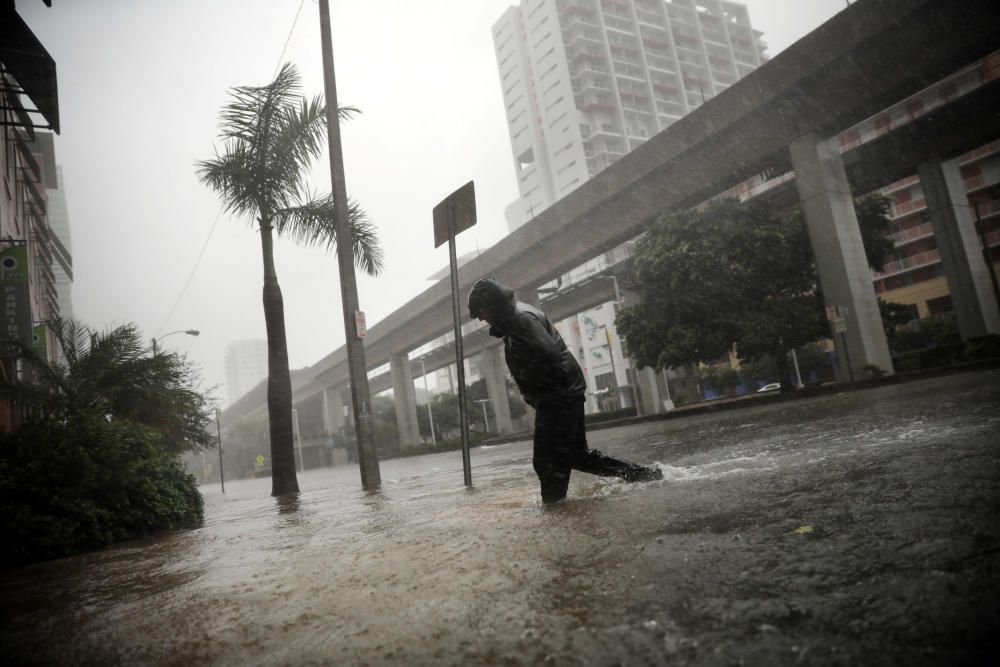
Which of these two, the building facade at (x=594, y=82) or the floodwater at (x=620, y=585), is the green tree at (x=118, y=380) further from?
the building facade at (x=594, y=82)

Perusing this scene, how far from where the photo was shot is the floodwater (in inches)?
46.7

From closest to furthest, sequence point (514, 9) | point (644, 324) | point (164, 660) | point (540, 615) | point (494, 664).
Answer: point (494, 664), point (540, 615), point (164, 660), point (644, 324), point (514, 9)

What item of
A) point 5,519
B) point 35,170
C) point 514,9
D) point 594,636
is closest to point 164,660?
point 594,636

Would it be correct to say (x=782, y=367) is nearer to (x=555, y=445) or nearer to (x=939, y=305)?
(x=555, y=445)

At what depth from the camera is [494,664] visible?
4.10 ft

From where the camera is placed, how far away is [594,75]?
248 feet

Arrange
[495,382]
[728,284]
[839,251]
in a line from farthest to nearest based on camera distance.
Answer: [495,382] < [728,284] < [839,251]

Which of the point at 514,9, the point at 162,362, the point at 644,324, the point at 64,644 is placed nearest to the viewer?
the point at 64,644

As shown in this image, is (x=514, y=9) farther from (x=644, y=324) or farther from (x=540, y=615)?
(x=540, y=615)

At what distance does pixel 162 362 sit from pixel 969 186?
5689cm

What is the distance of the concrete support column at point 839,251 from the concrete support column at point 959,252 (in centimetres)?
618

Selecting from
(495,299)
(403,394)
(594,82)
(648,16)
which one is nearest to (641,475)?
(495,299)

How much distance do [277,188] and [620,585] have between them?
38.8ft

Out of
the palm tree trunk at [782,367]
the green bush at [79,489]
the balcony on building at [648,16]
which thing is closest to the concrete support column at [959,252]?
the palm tree trunk at [782,367]
